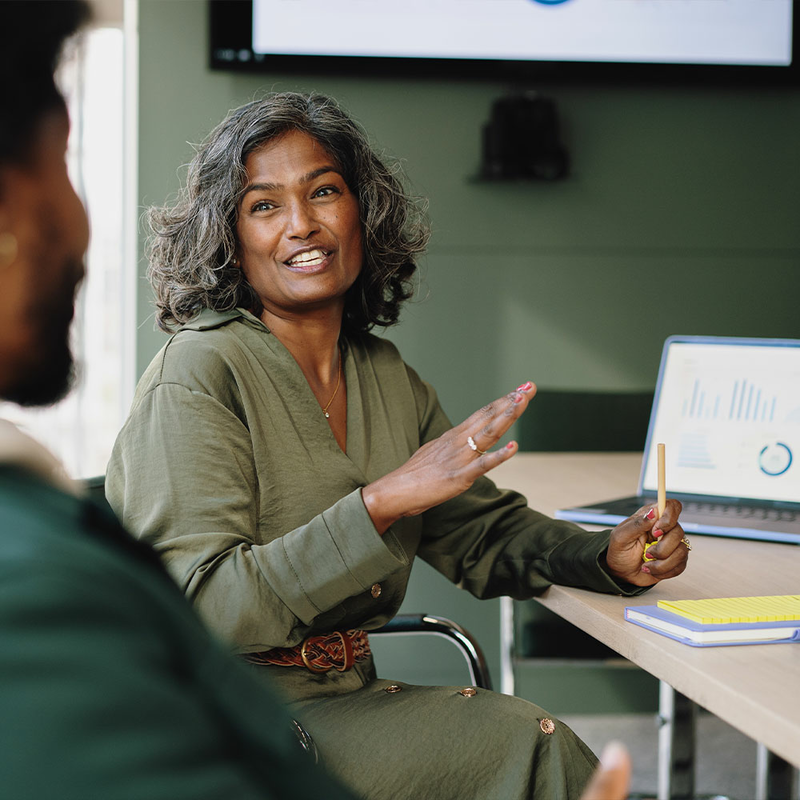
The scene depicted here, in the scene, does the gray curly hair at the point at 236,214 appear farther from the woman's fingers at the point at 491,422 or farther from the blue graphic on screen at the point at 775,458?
the blue graphic on screen at the point at 775,458

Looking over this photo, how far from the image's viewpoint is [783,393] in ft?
6.15

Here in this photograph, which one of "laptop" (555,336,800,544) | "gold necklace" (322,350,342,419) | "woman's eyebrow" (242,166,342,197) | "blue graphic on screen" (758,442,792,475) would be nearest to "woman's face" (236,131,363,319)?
"woman's eyebrow" (242,166,342,197)

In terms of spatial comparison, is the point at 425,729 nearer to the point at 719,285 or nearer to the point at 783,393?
the point at 783,393

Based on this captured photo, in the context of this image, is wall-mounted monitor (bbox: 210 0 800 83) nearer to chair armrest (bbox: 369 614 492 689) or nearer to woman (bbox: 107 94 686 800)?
woman (bbox: 107 94 686 800)

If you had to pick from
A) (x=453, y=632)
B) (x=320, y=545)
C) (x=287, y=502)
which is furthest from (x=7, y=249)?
(x=453, y=632)

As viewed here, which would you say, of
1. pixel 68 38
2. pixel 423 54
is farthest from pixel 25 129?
pixel 423 54

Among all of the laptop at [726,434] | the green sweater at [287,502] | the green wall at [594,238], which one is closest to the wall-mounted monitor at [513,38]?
the green wall at [594,238]

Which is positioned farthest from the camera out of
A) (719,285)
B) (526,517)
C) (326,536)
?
(719,285)

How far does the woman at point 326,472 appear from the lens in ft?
3.99

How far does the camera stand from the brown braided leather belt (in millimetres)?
1365

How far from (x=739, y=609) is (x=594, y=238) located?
6.74 ft

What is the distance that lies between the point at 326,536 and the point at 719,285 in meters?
2.24

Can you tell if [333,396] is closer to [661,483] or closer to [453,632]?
[453,632]

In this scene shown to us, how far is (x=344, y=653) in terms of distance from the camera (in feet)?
4.68
